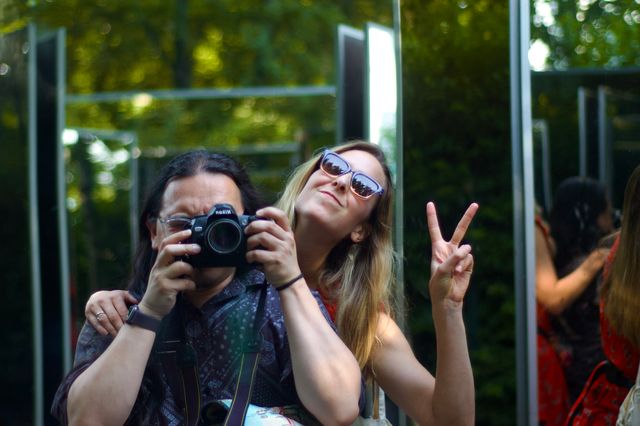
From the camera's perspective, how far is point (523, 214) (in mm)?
3176

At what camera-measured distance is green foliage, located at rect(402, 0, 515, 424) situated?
3.16 meters

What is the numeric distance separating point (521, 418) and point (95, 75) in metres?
8.10

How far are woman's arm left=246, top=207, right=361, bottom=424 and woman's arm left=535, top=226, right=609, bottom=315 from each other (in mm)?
1416

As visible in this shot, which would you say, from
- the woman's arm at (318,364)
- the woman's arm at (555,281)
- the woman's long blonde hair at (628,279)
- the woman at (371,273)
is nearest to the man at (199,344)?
the woman's arm at (318,364)

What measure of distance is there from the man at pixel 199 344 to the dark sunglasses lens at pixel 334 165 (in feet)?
1.15

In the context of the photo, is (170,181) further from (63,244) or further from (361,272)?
(63,244)

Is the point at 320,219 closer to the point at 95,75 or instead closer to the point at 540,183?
the point at 540,183

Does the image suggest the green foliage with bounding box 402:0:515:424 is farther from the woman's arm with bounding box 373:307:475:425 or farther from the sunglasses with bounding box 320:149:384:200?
the woman's arm with bounding box 373:307:475:425

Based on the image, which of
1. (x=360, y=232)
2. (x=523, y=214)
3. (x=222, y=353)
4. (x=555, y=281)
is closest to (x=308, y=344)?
(x=222, y=353)

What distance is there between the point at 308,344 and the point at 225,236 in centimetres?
26

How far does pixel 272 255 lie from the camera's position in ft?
6.43

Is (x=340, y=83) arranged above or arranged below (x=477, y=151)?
above

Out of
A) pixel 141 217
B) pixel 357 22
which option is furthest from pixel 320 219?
pixel 357 22

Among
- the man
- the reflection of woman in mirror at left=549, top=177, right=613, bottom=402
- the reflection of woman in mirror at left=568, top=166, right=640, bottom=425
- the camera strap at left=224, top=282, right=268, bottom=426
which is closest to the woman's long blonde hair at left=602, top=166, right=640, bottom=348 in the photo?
the reflection of woman in mirror at left=568, top=166, right=640, bottom=425
